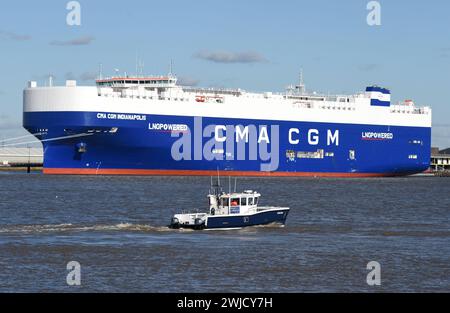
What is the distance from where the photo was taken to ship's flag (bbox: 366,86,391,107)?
114963mm

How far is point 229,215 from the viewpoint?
134ft

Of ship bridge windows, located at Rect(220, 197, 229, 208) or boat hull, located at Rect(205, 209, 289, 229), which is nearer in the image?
boat hull, located at Rect(205, 209, 289, 229)

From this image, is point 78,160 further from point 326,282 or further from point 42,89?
point 326,282

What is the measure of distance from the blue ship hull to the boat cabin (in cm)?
4884

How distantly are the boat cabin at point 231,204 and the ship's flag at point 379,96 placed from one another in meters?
74.7

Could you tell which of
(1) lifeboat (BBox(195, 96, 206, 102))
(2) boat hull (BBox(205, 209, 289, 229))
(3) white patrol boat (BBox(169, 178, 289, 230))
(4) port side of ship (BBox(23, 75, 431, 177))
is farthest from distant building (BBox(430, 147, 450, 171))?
(3) white patrol boat (BBox(169, 178, 289, 230))

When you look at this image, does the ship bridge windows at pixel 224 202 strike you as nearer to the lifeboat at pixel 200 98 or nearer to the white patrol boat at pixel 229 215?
the white patrol boat at pixel 229 215

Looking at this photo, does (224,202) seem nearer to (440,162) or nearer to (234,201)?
(234,201)

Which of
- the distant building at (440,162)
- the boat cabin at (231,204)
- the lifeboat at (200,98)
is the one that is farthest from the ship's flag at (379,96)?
the distant building at (440,162)

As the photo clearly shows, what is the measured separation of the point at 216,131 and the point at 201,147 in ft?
9.19

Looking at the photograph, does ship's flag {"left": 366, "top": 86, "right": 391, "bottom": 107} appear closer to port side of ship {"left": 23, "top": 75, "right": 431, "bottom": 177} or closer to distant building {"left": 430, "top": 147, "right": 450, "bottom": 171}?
port side of ship {"left": 23, "top": 75, "right": 431, "bottom": 177}

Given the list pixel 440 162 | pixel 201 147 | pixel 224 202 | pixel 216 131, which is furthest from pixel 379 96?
pixel 440 162
